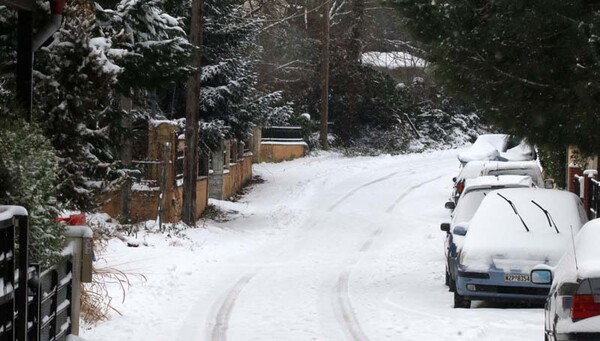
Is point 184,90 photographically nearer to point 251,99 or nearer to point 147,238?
point 251,99

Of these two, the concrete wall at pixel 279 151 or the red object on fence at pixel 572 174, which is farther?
the concrete wall at pixel 279 151

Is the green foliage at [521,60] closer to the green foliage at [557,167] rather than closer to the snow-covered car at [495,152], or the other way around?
the green foliage at [557,167]

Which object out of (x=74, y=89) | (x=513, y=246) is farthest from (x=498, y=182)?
(x=74, y=89)

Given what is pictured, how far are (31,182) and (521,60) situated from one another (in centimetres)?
929

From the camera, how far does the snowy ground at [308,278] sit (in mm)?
11172

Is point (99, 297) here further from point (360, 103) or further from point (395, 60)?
point (395, 60)

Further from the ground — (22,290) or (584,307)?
(22,290)

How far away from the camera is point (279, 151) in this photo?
46.7 metres

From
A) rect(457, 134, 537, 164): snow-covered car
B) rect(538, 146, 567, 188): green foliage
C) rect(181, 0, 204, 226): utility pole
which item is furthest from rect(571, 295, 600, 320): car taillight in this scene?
rect(457, 134, 537, 164): snow-covered car

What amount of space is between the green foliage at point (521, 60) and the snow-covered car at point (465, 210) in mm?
1025

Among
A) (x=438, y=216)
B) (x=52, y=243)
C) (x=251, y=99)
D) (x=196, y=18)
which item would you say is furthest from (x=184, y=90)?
(x=52, y=243)

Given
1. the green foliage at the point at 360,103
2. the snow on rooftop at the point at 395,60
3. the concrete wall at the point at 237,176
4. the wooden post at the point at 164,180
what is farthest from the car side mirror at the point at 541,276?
the snow on rooftop at the point at 395,60

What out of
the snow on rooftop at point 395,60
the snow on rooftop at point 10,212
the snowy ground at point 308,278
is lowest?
the snowy ground at point 308,278

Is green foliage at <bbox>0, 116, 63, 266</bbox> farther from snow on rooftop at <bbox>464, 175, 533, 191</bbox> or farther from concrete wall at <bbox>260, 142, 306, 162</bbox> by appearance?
concrete wall at <bbox>260, 142, 306, 162</bbox>
